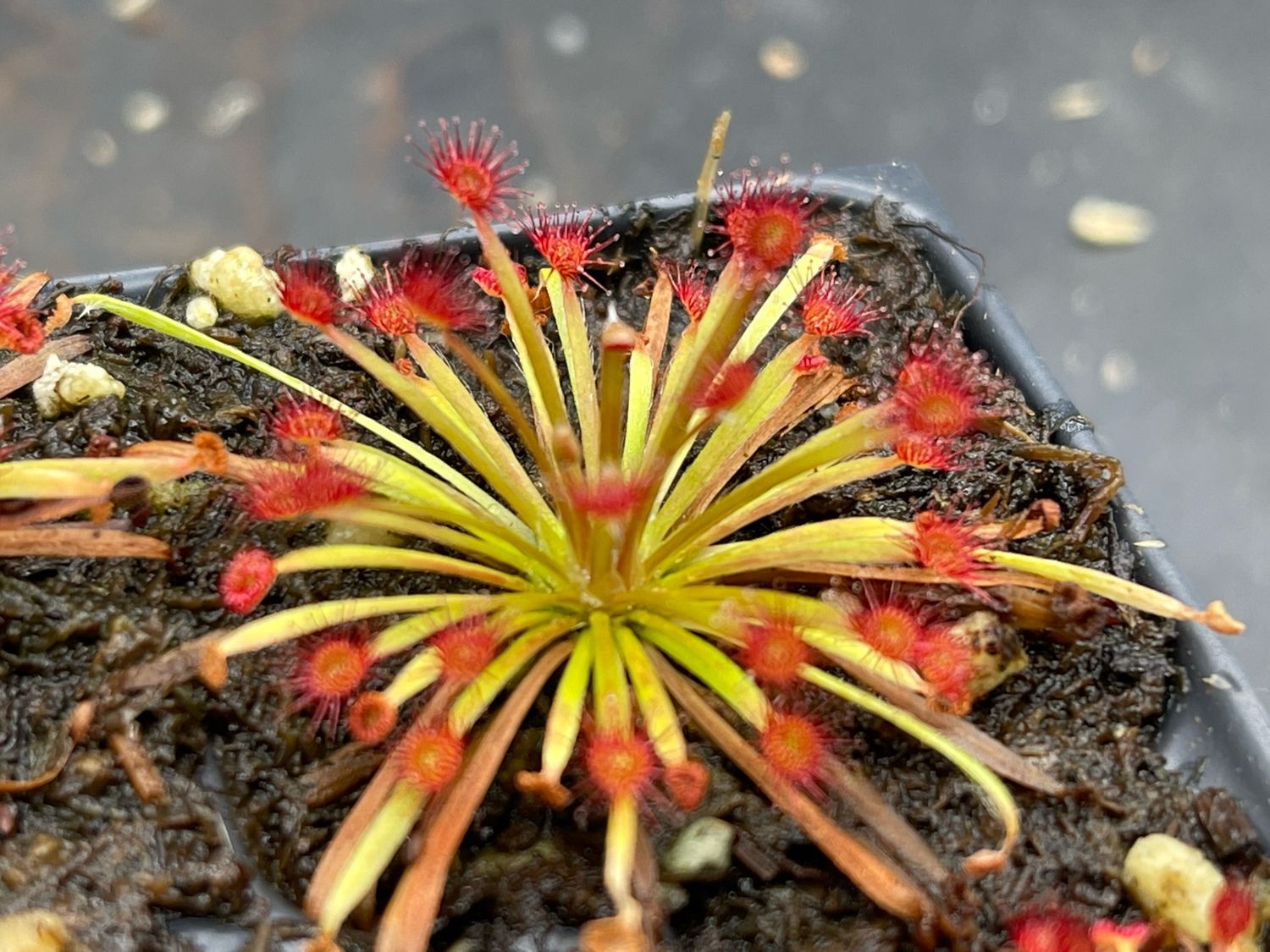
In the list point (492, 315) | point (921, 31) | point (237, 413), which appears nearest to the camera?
point (237, 413)

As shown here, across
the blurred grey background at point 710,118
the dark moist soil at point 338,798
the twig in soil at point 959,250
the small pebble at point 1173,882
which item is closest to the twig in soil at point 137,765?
the dark moist soil at point 338,798

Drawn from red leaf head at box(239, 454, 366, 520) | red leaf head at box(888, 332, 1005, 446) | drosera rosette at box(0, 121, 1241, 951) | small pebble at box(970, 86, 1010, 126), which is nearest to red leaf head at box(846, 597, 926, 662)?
drosera rosette at box(0, 121, 1241, 951)

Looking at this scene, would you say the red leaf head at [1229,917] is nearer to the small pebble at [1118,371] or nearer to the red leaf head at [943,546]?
the red leaf head at [943,546]

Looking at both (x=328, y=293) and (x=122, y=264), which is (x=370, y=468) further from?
(x=122, y=264)

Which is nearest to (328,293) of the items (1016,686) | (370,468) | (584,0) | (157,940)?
(370,468)

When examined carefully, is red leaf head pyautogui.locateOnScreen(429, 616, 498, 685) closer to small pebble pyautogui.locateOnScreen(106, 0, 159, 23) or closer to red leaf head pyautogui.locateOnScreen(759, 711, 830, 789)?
red leaf head pyautogui.locateOnScreen(759, 711, 830, 789)
